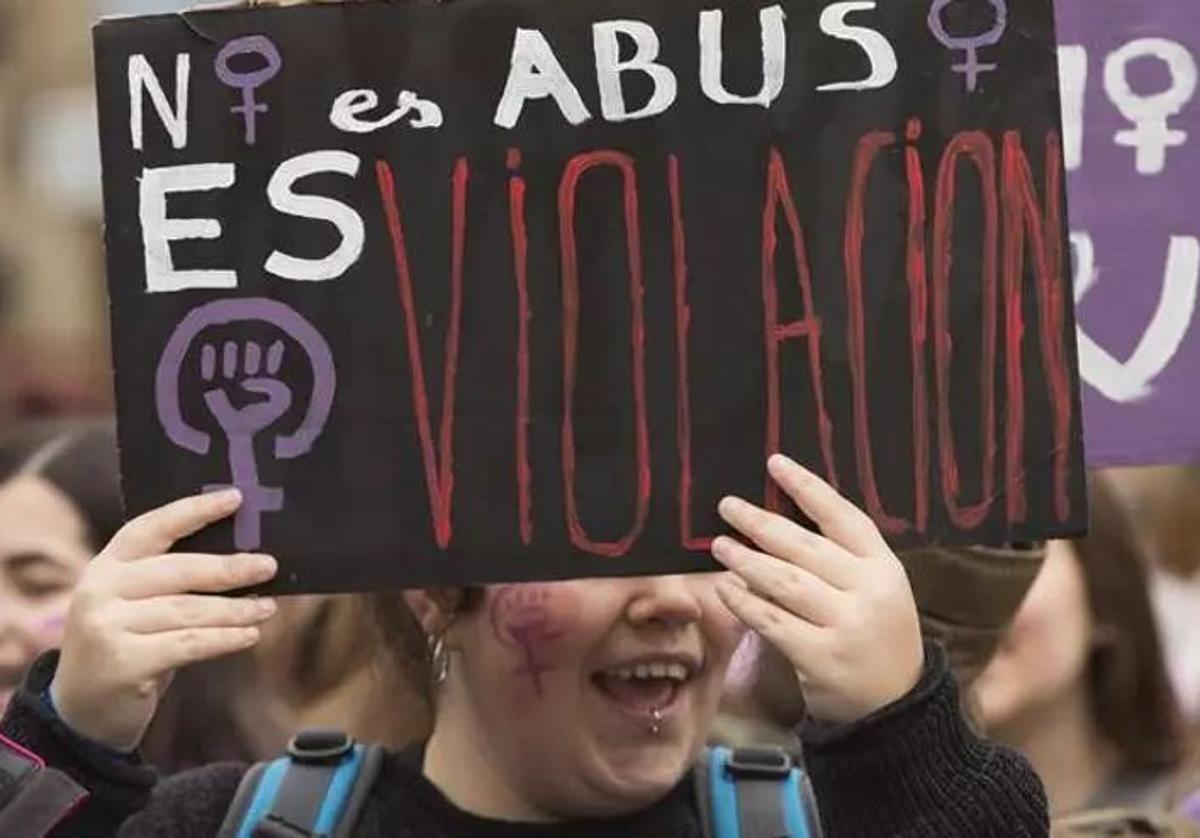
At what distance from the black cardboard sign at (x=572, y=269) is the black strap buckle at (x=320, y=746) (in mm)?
366

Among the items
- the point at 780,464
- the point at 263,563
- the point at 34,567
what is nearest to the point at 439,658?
the point at 263,563

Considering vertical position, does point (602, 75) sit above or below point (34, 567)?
above

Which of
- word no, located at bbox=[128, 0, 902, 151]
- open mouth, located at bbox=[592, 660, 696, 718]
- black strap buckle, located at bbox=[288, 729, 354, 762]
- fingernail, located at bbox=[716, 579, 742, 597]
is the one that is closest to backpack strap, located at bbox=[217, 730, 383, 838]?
black strap buckle, located at bbox=[288, 729, 354, 762]

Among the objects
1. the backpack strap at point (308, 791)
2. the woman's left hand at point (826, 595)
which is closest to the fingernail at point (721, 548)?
the woman's left hand at point (826, 595)

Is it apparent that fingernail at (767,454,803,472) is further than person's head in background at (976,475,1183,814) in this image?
No

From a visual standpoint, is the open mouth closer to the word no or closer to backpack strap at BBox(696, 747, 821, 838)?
backpack strap at BBox(696, 747, 821, 838)

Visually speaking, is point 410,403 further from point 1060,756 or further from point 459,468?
point 1060,756

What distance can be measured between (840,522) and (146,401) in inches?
24.0

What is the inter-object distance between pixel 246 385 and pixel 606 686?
18.4 inches

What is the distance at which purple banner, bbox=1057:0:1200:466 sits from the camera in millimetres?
2727

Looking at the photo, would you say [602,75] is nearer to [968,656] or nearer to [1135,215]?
[1135,215]

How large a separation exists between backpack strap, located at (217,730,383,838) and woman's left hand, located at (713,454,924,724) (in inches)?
20.2

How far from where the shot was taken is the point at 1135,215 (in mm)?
2785

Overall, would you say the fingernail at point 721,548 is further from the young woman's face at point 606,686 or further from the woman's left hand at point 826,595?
the young woman's face at point 606,686
